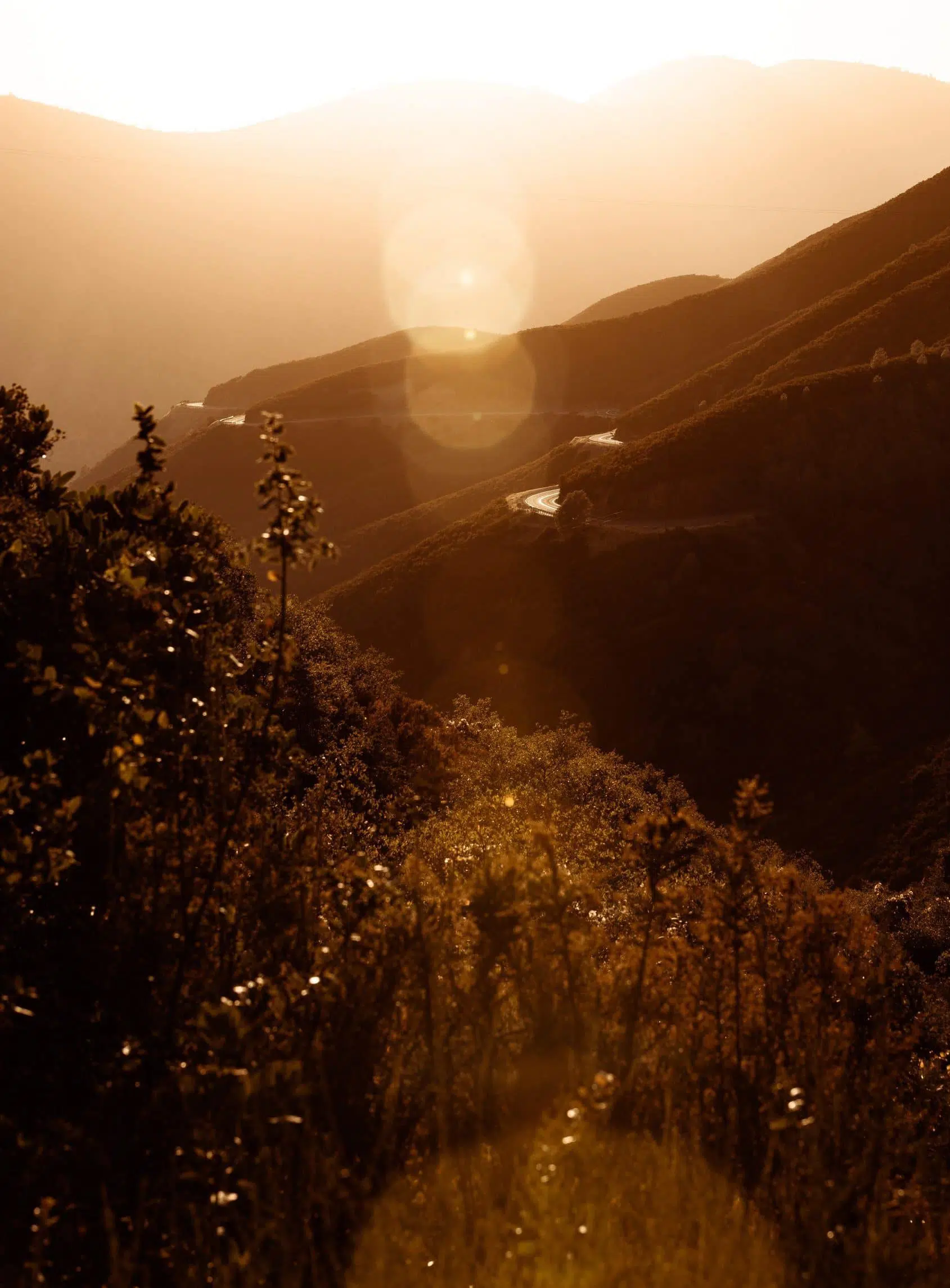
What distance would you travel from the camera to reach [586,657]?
46469 millimetres

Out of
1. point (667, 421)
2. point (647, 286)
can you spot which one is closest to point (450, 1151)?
point (667, 421)

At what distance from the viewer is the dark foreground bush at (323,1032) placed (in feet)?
14.5

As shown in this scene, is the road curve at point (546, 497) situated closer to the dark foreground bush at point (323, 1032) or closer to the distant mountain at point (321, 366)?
the dark foreground bush at point (323, 1032)

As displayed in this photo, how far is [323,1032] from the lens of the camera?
5.39 meters

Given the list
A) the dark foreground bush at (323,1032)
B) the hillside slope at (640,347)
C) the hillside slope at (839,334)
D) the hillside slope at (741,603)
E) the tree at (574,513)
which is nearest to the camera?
the dark foreground bush at (323,1032)

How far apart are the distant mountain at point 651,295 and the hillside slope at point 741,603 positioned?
99.6 m

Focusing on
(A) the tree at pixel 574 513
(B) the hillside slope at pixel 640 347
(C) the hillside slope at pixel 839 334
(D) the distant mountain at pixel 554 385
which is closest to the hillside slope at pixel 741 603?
(A) the tree at pixel 574 513

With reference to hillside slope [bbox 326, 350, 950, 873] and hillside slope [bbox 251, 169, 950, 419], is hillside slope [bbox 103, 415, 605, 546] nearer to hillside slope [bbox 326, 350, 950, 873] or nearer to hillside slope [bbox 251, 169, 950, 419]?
hillside slope [bbox 251, 169, 950, 419]

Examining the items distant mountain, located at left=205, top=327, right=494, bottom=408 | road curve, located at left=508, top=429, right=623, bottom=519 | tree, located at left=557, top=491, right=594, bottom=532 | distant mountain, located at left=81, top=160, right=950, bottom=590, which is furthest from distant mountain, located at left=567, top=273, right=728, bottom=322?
tree, located at left=557, top=491, right=594, bottom=532

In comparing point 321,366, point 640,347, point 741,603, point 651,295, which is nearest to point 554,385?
point 640,347

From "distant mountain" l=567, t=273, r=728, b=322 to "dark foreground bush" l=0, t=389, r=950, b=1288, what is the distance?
150601mm

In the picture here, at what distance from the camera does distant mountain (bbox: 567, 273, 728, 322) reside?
152 metres

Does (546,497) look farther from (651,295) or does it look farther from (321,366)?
(651,295)

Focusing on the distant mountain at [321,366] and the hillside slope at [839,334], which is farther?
the distant mountain at [321,366]
